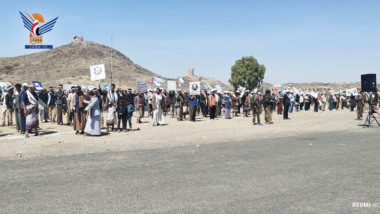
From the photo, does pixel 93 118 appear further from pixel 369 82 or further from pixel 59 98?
pixel 369 82

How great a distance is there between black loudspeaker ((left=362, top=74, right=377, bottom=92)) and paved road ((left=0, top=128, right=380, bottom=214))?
7.89 meters

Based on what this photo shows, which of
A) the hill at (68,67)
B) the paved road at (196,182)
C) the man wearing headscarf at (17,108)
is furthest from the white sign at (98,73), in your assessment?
the hill at (68,67)

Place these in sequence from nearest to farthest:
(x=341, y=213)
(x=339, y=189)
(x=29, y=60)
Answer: (x=341, y=213)
(x=339, y=189)
(x=29, y=60)

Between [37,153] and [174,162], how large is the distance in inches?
158

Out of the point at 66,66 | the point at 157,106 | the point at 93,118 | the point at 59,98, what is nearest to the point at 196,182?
the point at 93,118

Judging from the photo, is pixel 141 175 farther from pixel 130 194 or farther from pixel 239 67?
pixel 239 67

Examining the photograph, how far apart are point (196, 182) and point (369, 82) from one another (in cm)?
1365

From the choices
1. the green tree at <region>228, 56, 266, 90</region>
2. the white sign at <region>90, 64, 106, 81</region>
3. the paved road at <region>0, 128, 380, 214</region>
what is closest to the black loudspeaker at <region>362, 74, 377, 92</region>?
the paved road at <region>0, 128, 380, 214</region>

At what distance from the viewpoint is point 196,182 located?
591 cm

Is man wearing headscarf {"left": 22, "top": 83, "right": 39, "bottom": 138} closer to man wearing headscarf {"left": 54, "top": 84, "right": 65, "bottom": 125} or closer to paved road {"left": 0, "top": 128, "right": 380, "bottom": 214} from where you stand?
paved road {"left": 0, "top": 128, "right": 380, "bottom": 214}

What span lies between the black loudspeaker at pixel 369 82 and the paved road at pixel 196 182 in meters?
7.89

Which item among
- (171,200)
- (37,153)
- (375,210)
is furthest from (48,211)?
(37,153)

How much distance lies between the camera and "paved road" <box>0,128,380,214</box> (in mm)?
4691

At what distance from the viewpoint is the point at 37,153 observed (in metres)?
9.02
